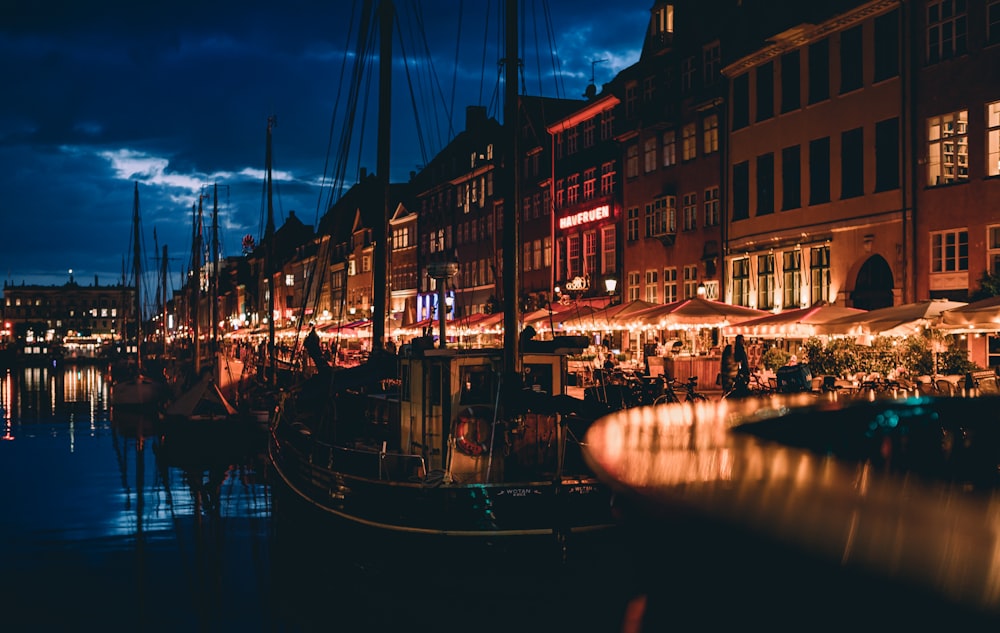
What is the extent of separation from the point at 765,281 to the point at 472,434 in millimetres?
22371

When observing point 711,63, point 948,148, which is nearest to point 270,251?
point 711,63

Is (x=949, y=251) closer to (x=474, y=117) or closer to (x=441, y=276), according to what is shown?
(x=441, y=276)

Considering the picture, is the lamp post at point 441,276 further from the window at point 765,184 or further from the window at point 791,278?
the window at point 765,184

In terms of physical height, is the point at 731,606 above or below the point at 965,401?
below

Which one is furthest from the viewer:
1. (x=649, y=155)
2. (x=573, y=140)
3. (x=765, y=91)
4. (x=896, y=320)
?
(x=573, y=140)

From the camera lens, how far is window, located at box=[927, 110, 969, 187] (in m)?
26.8

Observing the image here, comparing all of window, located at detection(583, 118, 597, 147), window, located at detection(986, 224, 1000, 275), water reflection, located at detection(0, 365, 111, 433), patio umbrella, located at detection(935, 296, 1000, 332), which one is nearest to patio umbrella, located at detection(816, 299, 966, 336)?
patio umbrella, located at detection(935, 296, 1000, 332)

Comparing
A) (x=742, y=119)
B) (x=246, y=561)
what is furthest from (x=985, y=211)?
(x=246, y=561)

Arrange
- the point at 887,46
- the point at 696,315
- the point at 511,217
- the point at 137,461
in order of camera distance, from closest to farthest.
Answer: the point at 511,217, the point at 696,315, the point at 887,46, the point at 137,461

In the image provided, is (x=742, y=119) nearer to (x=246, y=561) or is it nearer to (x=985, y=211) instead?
(x=985, y=211)

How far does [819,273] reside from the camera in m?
32.2

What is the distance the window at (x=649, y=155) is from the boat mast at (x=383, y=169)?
640 inches

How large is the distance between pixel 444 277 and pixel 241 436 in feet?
73.0

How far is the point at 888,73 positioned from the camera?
29281 millimetres
